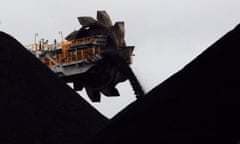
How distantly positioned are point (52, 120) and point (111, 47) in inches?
270

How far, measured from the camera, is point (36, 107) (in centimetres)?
1972

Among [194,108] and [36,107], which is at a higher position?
[194,108]

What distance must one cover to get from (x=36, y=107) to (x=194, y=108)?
7.65 meters

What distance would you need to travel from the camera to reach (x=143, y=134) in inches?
528

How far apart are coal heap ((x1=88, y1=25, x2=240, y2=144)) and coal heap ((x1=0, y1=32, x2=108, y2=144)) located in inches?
158

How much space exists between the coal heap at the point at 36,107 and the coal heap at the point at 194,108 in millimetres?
4003

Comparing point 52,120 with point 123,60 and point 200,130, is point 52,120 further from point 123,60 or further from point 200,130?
point 200,130

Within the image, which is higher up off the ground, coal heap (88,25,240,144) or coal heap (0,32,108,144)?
coal heap (88,25,240,144)

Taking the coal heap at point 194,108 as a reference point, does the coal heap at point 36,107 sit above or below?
below

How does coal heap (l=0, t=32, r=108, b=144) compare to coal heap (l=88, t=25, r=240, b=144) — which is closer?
coal heap (l=88, t=25, r=240, b=144)

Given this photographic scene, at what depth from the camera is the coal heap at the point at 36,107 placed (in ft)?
60.6

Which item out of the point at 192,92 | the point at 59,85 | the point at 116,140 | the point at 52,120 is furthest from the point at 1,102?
the point at 192,92

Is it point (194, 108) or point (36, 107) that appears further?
point (36, 107)

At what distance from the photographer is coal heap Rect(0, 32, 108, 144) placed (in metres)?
18.5
